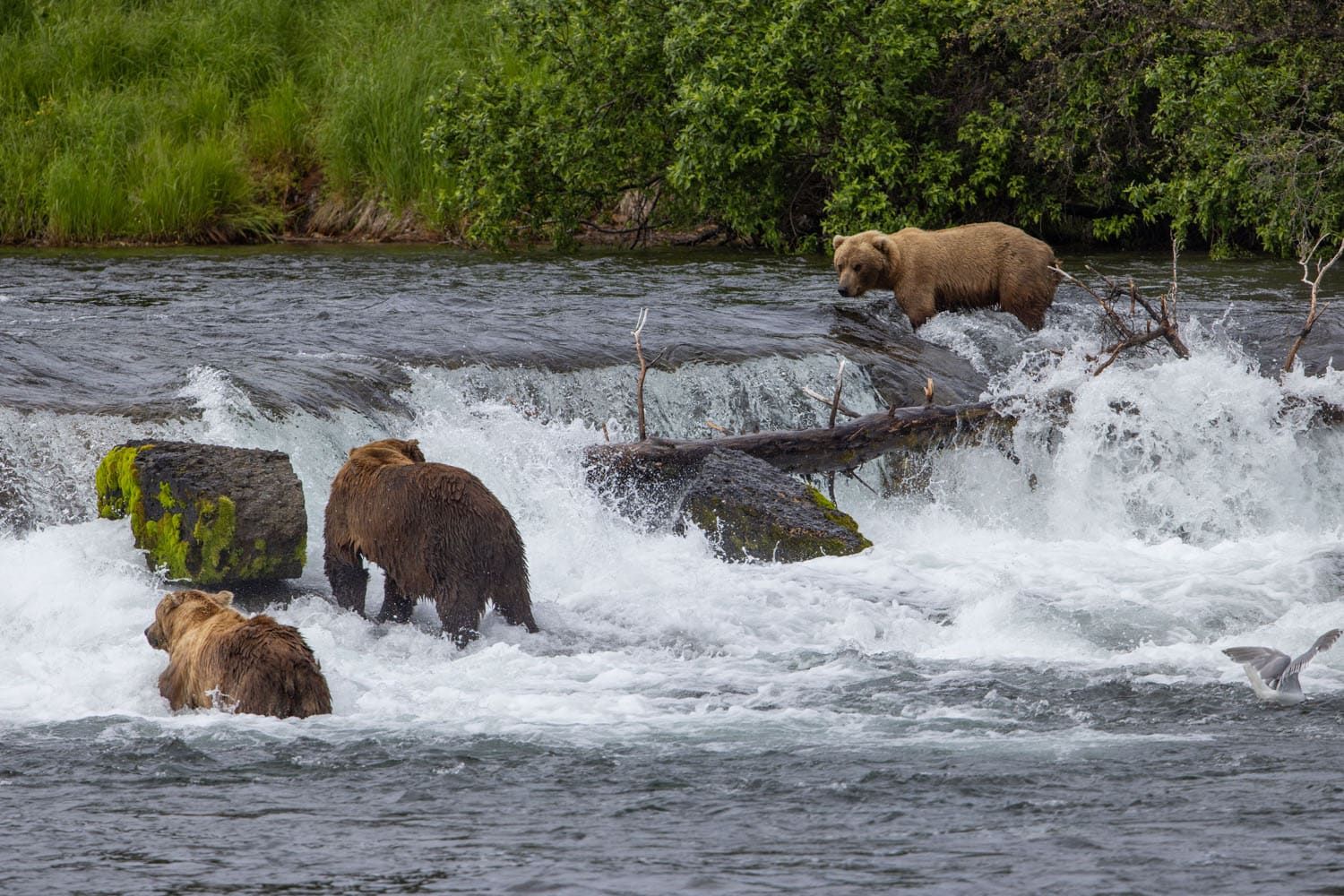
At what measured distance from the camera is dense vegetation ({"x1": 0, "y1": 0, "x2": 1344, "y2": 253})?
1756 cm

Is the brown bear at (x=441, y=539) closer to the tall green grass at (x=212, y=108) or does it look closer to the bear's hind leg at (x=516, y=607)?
the bear's hind leg at (x=516, y=607)

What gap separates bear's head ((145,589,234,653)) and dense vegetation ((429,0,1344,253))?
508 inches

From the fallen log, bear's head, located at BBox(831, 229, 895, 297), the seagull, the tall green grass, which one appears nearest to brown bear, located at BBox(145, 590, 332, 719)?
the fallen log

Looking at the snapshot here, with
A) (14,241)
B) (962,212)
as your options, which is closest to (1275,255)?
(962,212)

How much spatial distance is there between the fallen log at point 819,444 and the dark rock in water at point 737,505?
0.17 feet

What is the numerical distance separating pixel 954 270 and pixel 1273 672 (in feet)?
24.2

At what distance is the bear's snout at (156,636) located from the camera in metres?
6.69

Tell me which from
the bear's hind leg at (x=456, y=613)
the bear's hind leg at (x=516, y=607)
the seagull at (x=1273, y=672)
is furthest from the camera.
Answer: the bear's hind leg at (x=516, y=607)

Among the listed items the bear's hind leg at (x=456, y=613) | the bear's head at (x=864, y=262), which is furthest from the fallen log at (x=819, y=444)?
the bear's head at (x=864, y=262)

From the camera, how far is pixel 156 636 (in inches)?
264

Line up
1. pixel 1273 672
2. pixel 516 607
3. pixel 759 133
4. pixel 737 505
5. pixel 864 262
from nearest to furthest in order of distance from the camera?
pixel 1273 672 → pixel 516 607 → pixel 737 505 → pixel 864 262 → pixel 759 133

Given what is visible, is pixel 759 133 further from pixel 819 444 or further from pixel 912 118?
pixel 819 444

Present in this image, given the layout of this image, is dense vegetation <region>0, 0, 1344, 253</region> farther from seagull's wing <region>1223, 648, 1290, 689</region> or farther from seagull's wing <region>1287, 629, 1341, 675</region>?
seagull's wing <region>1223, 648, 1290, 689</region>

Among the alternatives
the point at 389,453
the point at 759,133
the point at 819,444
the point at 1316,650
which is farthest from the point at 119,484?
the point at 759,133
